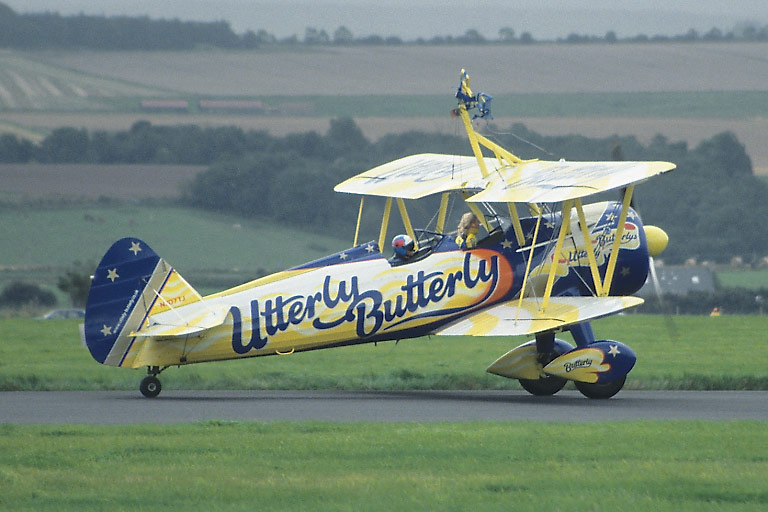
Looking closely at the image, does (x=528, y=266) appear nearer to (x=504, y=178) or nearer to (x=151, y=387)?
(x=504, y=178)

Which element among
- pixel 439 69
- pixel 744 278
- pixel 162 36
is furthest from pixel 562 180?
pixel 162 36

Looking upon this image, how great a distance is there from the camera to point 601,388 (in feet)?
54.5

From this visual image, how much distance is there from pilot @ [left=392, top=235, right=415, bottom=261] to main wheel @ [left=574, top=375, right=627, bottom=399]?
2.91 metres

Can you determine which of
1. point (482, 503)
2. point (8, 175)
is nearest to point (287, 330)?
point (482, 503)

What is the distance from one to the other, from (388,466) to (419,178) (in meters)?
9.22

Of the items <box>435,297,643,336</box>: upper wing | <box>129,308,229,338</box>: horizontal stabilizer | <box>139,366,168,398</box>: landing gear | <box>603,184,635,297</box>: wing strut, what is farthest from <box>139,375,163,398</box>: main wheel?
<box>603,184,635,297</box>: wing strut

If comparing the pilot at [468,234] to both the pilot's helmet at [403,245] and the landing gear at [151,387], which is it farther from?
the landing gear at [151,387]

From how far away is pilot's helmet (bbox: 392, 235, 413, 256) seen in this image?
17125 millimetres

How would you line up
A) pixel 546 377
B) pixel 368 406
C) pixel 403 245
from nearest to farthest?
pixel 368 406
pixel 403 245
pixel 546 377

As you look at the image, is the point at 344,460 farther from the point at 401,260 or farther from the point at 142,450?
the point at 401,260

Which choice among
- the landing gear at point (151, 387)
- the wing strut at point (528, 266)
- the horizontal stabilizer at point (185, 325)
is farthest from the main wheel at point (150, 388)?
the wing strut at point (528, 266)

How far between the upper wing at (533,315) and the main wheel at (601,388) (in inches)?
40.5

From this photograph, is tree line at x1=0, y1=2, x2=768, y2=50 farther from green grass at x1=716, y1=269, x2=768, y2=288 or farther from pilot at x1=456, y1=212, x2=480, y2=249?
pilot at x1=456, y1=212, x2=480, y2=249

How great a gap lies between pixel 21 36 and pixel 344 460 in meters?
52.7
